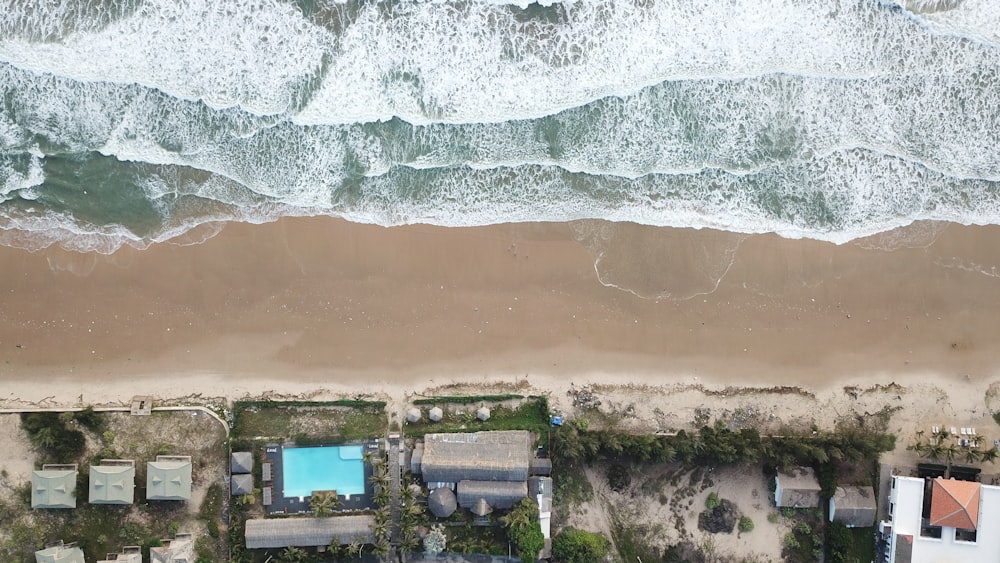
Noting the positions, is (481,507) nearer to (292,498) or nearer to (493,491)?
(493,491)

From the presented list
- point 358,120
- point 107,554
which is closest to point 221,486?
point 107,554

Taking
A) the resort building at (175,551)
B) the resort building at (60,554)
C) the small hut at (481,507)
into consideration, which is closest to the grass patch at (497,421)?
the small hut at (481,507)

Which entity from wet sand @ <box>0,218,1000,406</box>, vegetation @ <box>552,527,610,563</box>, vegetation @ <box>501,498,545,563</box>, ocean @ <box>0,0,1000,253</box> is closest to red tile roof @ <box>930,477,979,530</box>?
wet sand @ <box>0,218,1000,406</box>

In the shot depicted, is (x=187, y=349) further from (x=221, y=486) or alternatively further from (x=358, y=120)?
(x=358, y=120)

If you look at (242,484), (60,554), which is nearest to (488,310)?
(242,484)

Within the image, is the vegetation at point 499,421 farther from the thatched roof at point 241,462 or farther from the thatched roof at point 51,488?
the thatched roof at point 51,488

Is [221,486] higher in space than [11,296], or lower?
lower
